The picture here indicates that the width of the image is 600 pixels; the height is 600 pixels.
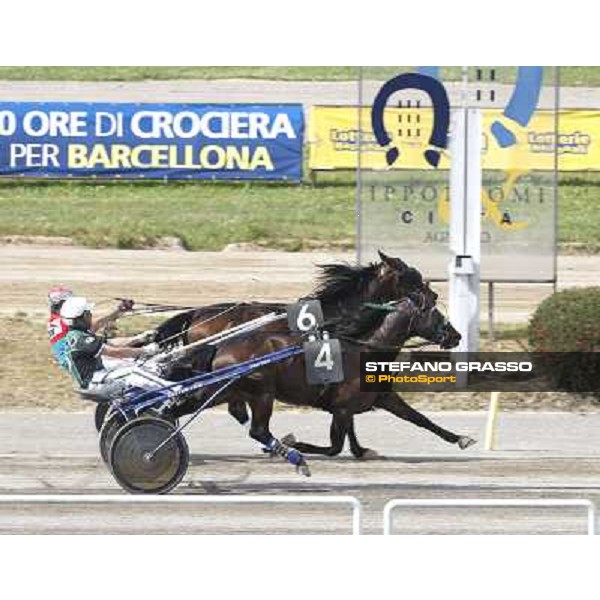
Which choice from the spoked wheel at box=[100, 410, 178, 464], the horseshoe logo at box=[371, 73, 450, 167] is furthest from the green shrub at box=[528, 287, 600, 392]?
the spoked wheel at box=[100, 410, 178, 464]

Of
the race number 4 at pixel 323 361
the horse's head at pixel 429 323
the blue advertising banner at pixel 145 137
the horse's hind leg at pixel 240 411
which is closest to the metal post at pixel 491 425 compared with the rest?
the horse's head at pixel 429 323

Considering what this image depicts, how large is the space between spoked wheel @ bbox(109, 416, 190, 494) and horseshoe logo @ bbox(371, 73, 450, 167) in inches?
221

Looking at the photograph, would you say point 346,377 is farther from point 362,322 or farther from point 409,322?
point 409,322

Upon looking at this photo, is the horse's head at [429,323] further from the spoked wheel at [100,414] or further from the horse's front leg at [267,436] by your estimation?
the spoked wheel at [100,414]

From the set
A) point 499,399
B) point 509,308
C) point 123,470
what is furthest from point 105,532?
point 509,308

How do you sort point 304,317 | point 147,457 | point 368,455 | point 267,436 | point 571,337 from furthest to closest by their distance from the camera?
point 571,337, point 368,455, point 304,317, point 267,436, point 147,457

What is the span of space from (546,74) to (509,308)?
4956mm

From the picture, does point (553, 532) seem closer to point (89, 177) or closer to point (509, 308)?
point (509, 308)

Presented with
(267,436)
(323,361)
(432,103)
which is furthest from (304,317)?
(432,103)

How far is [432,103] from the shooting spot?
67.1ft

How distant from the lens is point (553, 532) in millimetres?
15055

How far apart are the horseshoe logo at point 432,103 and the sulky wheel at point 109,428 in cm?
556

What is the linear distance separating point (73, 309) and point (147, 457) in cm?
124

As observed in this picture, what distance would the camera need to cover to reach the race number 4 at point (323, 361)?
657 inches
